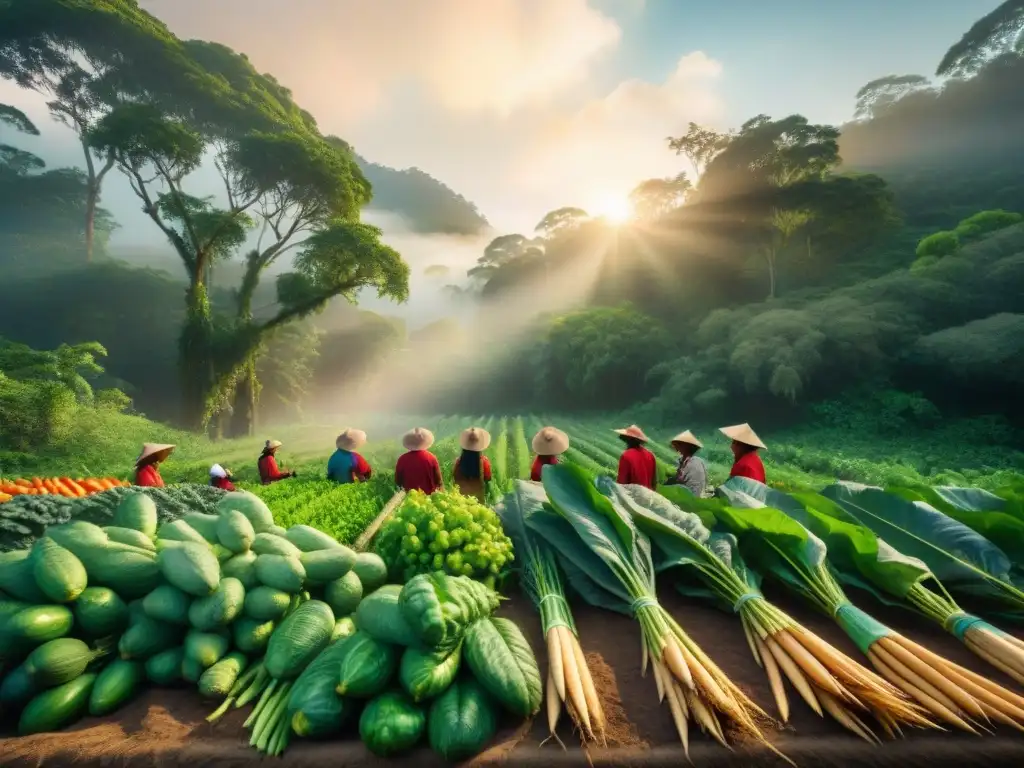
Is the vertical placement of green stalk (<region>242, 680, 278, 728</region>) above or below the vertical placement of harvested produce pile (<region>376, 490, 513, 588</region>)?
below

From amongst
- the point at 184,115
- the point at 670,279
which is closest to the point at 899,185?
the point at 670,279

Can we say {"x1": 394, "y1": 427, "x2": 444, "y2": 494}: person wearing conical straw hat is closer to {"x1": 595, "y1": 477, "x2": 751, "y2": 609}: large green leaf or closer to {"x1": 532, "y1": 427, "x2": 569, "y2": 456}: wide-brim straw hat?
{"x1": 532, "y1": 427, "x2": 569, "y2": 456}: wide-brim straw hat

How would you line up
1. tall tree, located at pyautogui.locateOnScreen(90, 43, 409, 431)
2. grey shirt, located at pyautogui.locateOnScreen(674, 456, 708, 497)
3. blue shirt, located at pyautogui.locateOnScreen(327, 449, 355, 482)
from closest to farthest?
grey shirt, located at pyautogui.locateOnScreen(674, 456, 708, 497) → blue shirt, located at pyautogui.locateOnScreen(327, 449, 355, 482) → tall tree, located at pyautogui.locateOnScreen(90, 43, 409, 431)

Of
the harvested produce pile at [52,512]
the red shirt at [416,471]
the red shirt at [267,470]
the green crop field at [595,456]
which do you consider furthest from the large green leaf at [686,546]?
the green crop field at [595,456]

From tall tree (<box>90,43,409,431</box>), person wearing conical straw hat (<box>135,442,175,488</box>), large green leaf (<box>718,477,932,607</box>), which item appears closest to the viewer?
large green leaf (<box>718,477,932,607</box>)

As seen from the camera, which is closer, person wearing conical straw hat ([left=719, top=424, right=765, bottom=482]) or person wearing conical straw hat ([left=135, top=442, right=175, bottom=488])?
person wearing conical straw hat ([left=719, top=424, right=765, bottom=482])

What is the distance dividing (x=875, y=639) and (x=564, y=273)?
132 feet

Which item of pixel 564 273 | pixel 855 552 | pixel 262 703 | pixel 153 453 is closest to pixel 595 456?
pixel 153 453

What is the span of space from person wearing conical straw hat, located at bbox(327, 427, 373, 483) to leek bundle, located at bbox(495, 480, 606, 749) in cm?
345

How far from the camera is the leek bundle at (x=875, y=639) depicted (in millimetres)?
1594

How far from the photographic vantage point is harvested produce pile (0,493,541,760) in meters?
1.54

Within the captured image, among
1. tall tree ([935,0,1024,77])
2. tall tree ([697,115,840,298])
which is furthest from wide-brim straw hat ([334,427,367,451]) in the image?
tall tree ([935,0,1024,77])

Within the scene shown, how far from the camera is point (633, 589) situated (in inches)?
80.8

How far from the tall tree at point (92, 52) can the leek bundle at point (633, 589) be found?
2448 cm
